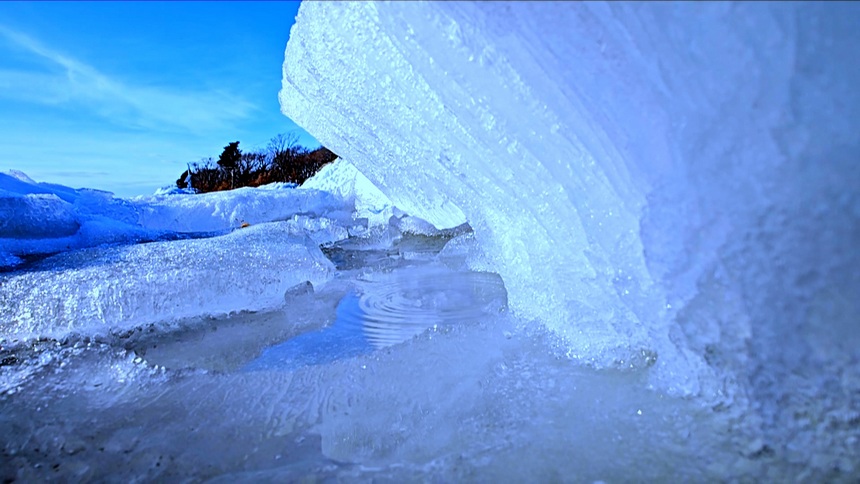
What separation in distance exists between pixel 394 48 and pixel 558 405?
3.18 ft

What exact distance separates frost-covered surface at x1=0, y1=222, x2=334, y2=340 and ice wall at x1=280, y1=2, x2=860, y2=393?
1.51m

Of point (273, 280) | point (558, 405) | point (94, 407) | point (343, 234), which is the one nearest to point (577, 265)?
point (558, 405)

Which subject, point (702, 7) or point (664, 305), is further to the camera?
point (664, 305)

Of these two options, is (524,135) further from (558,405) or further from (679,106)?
(558,405)

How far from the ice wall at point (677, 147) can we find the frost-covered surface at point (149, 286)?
1507 millimetres

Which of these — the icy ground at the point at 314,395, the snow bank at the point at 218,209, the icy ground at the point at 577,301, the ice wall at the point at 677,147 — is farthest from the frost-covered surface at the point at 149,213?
the ice wall at the point at 677,147

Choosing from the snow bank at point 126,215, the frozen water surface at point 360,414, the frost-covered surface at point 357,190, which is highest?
the frost-covered surface at point 357,190

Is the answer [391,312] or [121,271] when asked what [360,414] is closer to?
[391,312]

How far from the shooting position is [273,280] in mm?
2508

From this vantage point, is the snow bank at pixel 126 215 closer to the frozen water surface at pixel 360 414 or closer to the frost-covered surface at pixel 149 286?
the frost-covered surface at pixel 149 286

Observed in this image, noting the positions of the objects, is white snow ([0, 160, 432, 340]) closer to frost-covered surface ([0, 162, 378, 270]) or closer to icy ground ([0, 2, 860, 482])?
frost-covered surface ([0, 162, 378, 270])

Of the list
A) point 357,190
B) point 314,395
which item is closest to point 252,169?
point 357,190

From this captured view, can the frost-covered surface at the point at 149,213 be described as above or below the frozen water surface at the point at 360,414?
above

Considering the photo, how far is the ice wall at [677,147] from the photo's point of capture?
795 millimetres
